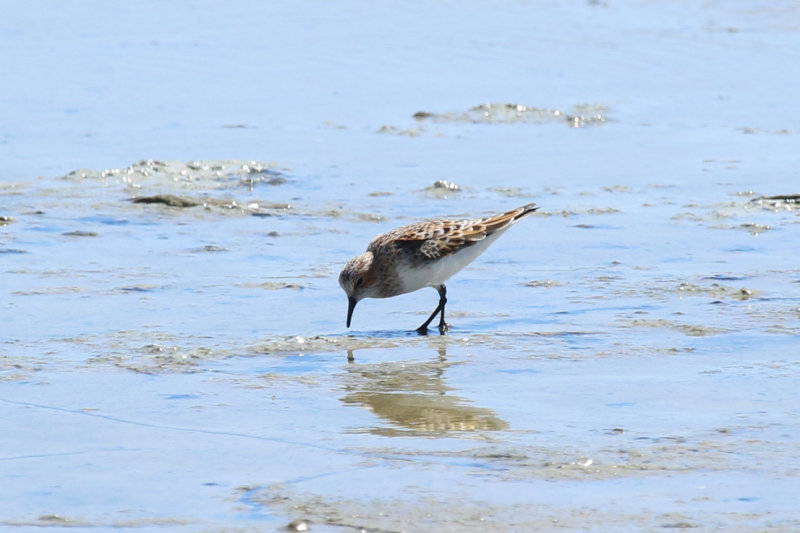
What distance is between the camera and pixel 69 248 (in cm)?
1019

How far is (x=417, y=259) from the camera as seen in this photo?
886cm

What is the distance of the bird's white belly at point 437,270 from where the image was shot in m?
8.88

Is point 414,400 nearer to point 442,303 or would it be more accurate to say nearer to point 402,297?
point 442,303

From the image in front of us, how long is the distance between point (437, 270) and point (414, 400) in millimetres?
1987

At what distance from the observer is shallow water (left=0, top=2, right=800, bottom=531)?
18.5 ft

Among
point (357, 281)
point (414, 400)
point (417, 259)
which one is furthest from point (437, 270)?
point (414, 400)

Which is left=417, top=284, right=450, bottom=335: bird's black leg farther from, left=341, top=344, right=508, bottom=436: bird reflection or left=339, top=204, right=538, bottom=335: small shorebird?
left=341, top=344, right=508, bottom=436: bird reflection

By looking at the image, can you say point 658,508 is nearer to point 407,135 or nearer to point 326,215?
point 326,215

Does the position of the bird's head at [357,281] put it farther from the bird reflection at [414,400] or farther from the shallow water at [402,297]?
the bird reflection at [414,400]

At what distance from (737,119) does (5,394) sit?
9.24m

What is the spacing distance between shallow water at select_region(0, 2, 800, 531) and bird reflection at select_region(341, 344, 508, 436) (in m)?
0.03

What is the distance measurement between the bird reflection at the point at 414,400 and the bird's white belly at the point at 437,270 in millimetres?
963

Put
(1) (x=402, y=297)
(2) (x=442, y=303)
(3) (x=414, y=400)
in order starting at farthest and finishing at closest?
1. (1) (x=402, y=297)
2. (2) (x=442, y=303)
3. (3) (x=414, y=400)

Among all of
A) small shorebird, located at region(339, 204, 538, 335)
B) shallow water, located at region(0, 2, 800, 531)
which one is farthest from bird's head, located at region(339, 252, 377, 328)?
shallow water, located at region(0, 2, 800, 531)
